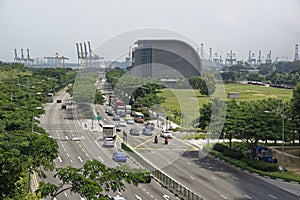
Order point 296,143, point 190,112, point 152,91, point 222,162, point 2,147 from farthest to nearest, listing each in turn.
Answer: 1. point 152,91
2. point 190,112
3. point 296,143
4. point 222,162
5. point 2,147

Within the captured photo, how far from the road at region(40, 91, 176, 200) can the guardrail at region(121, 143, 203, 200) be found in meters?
0.42

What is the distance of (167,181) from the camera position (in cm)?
2742

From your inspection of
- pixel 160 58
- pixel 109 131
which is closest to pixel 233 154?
pixel 109 131

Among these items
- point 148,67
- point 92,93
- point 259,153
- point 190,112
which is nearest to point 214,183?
point 259,153

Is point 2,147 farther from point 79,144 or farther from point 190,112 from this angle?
point 190,112

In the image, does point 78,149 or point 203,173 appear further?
point 78,149

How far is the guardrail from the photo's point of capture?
79.8ft

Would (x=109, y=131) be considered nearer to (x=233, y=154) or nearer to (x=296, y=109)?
(x=233, y=154)

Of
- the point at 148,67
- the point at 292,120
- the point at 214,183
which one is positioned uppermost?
the point at 148,67

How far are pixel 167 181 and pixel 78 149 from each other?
564 inches

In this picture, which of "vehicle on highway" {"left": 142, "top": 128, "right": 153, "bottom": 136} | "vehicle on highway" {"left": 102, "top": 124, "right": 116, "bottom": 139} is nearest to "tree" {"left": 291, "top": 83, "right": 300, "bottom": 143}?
"vehicle on highway" {"left": 142, "top": 128, "right": 153, "bottom": 136}

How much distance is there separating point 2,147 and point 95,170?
18.2 ft

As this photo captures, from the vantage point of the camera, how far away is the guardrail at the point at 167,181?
24.3 meters

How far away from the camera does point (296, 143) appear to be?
4472 centimetres
